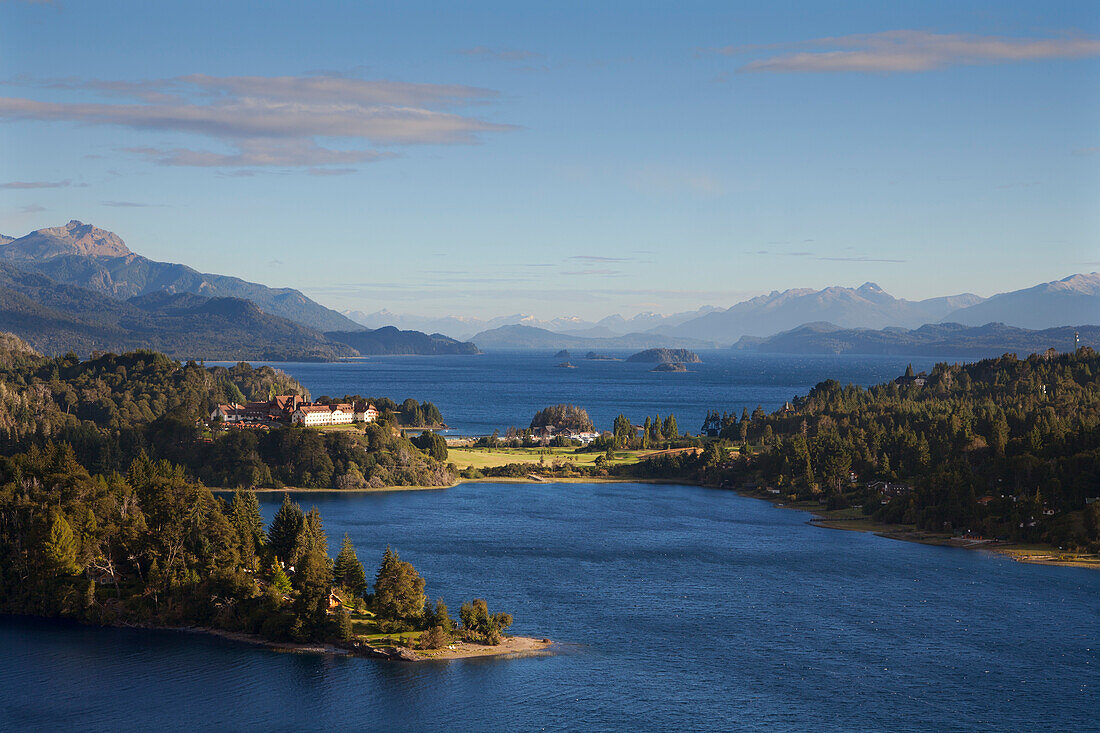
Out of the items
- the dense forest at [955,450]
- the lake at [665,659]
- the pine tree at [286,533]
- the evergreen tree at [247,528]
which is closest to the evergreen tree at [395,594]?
the lake at [665,659]

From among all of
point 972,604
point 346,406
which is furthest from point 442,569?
point 346,406

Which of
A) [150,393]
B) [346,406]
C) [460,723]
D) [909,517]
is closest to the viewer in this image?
[460,723]

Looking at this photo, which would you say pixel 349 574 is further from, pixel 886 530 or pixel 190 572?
pixel 886 530

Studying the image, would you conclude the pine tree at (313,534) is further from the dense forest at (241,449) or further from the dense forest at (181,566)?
the dense forest at (241,449)

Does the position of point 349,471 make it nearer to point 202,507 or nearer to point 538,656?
point 202,507

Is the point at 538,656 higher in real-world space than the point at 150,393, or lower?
lower

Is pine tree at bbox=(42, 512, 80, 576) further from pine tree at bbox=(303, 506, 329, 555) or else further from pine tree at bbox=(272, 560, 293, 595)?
pine tree at bbox=(303, 506, 329, 555)
